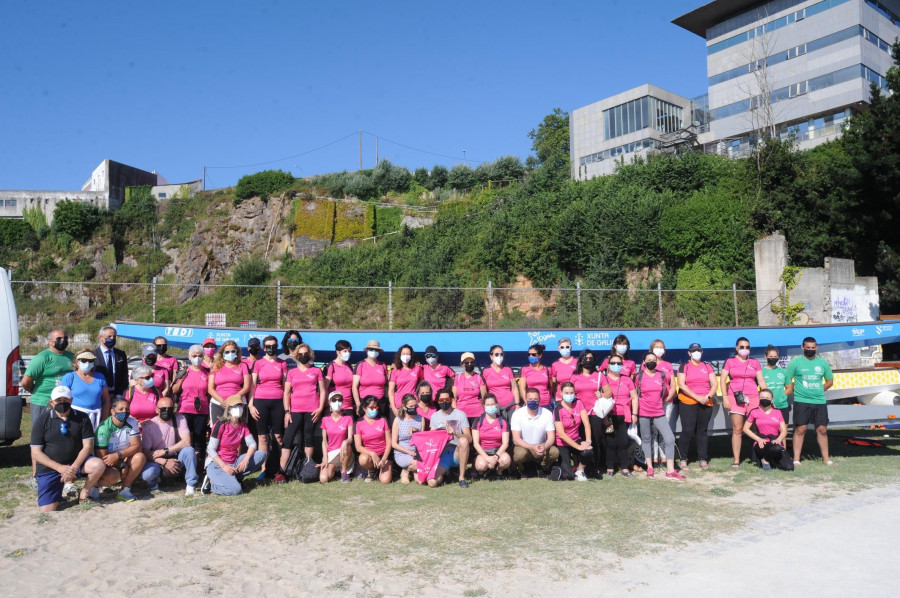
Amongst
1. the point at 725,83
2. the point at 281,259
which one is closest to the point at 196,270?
the point at 281,259

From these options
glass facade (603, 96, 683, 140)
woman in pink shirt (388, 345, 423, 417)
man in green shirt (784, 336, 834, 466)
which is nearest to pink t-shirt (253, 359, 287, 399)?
woman in pink shirt (388, 345, 423, 417)

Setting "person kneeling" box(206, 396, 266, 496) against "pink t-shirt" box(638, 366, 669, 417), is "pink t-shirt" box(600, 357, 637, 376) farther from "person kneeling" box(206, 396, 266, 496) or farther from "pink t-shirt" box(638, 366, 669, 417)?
"person kneeling" box(206, 396, 266, 496)

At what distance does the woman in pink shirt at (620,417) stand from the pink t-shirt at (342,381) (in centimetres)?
335

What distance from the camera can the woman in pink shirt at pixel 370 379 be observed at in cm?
848

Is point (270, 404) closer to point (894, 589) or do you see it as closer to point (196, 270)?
point (894, 589)

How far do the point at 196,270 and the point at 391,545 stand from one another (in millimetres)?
40546

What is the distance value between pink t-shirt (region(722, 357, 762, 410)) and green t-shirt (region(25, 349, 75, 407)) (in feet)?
28.6

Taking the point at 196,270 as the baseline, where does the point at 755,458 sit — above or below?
below

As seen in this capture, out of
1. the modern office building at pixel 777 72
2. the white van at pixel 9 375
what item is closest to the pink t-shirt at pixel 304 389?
the white van at pixel 9 375

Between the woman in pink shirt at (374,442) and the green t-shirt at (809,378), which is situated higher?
the green t-shirt at (809,378)

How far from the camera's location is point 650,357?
343 inches

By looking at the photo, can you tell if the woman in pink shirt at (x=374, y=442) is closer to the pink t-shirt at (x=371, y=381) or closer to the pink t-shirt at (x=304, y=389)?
the pink t-shirt at (x=371, y=381)

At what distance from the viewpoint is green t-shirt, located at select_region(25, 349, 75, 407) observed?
7.66 metres

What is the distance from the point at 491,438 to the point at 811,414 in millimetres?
4668
